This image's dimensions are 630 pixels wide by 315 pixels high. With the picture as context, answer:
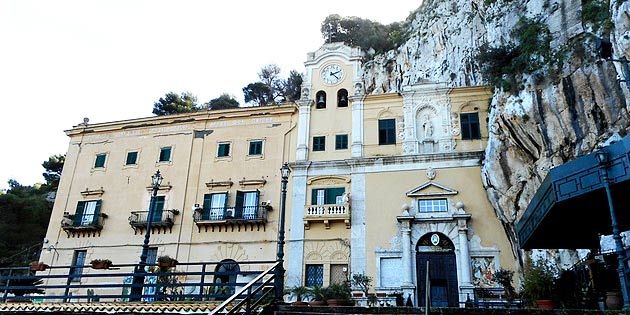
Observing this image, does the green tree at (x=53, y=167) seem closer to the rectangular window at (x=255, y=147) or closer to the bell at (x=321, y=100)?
the rectangular window at (x=255, y=147)

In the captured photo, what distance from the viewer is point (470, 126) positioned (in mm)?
23984

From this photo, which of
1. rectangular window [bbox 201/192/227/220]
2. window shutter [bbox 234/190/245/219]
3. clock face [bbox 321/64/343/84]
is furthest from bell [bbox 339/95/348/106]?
rectangular window [bbox 201/192/227/220]

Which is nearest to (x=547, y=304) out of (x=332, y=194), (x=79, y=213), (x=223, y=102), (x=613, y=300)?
(x=613, y=300)

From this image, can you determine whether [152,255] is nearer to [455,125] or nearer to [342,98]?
[342,98]

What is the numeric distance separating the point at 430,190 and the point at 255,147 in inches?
405

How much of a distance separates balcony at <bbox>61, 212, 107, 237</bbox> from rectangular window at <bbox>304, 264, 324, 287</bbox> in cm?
1271

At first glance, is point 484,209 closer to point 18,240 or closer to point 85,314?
point 85,314

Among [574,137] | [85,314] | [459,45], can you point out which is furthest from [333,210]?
[459,45]

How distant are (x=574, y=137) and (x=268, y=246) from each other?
14.9m

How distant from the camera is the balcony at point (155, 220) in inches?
997

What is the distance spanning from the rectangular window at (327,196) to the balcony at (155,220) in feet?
26.0

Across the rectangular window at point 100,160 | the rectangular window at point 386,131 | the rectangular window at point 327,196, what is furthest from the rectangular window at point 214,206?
the rectangular window at point 386,131

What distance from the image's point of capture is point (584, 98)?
1667cm

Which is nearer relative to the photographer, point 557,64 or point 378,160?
point 557,64
